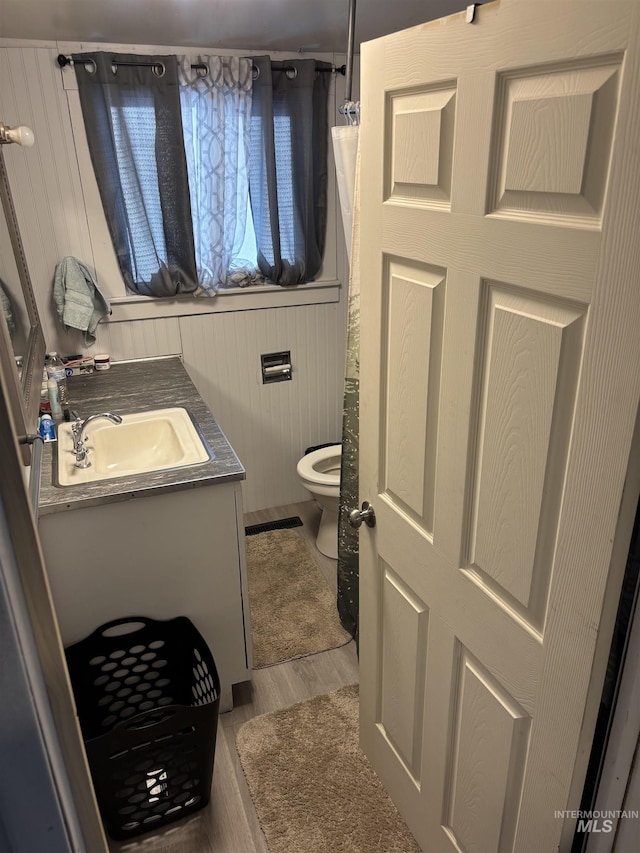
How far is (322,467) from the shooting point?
2967mm

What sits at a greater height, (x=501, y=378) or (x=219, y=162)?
(x=219, y=162)

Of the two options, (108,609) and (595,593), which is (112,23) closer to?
(108,609)

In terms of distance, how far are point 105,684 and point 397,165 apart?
1.65m

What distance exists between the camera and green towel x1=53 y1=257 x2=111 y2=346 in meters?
2.58

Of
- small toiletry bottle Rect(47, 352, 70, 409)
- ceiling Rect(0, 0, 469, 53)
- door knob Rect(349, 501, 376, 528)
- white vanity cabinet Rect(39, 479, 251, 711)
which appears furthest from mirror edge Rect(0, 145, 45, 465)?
door knob Rect(349, 501, 376, 528)

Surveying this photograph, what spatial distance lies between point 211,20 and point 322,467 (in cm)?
184

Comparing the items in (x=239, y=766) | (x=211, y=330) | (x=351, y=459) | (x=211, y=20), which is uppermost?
(x=211, y=20)

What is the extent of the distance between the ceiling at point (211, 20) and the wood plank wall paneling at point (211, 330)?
28 cm

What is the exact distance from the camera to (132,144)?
2516 mm

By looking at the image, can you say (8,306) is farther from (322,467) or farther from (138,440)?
(322,467)

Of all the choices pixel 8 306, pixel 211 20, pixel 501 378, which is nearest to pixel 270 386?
pixel 8 306

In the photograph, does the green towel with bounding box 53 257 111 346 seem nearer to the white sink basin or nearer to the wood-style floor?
the white sink basin

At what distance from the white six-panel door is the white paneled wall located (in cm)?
163

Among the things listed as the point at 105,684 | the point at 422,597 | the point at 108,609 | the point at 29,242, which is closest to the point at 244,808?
the point at 105,684
